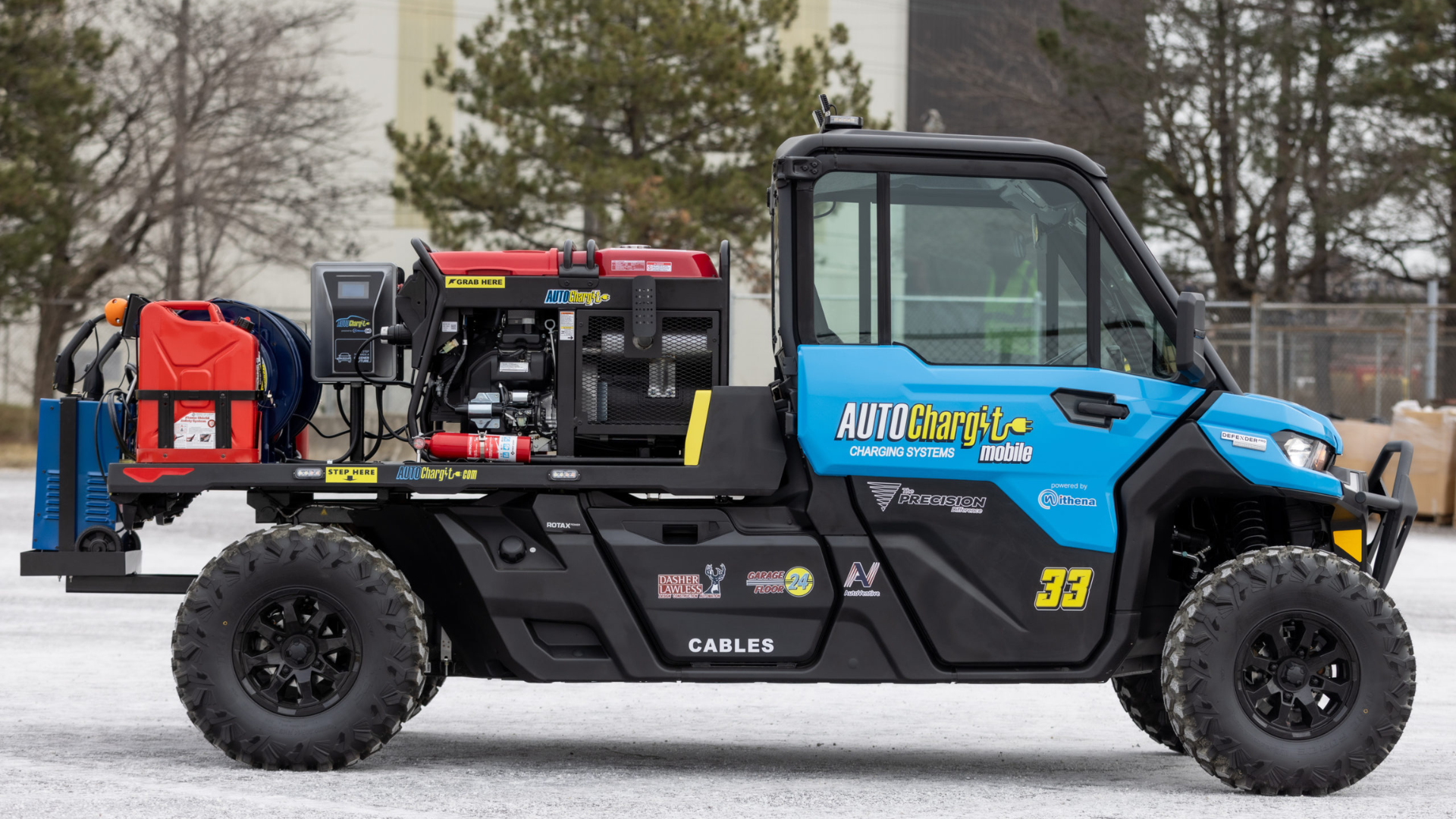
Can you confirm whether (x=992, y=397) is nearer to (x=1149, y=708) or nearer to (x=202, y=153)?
(x=1149, y=708)

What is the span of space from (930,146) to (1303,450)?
1864 millimetres

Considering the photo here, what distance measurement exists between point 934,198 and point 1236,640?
2.04 metres

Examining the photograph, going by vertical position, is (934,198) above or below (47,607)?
above

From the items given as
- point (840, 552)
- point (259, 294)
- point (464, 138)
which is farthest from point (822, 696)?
point (259, 294)

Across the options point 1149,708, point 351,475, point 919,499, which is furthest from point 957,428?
point 351,475

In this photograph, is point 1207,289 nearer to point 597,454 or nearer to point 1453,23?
point 1453,23

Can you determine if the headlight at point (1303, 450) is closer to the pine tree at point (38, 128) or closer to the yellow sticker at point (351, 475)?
the yellow sticker at point (351, 475)

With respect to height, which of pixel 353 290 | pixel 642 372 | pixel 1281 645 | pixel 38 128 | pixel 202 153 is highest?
pixel 38 128

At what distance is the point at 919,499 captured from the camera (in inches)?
250

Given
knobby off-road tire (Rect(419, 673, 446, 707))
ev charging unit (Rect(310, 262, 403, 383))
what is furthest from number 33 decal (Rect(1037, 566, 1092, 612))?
ev charging unit (Rect(310, 262, 403, 383))

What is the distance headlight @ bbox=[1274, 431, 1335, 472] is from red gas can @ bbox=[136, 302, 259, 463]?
160 inches

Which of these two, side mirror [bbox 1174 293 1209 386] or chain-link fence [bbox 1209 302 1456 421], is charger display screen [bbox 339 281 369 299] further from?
chain-link fence [bbox 1209 302 1456 421]

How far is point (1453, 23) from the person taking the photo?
3070cm

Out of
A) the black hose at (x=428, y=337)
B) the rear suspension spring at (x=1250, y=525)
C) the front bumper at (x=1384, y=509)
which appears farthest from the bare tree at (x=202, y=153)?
the front bumper at (x=1384, y=509)
